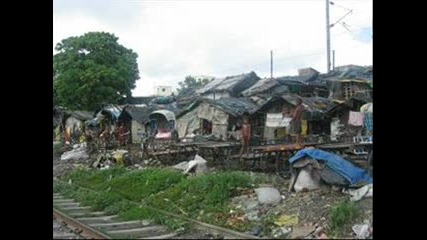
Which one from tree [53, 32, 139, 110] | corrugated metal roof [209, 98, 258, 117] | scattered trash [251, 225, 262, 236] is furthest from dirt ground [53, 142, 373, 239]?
corrugated metal roof [209, 98, 258, 117]

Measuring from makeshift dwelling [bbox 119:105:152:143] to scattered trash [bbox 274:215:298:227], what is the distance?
4083 mm

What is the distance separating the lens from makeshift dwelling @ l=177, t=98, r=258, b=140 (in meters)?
11.8

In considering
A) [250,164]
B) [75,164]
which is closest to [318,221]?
[250,164]

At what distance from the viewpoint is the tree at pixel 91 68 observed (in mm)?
5402

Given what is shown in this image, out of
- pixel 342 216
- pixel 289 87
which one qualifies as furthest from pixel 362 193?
pixel 289 87

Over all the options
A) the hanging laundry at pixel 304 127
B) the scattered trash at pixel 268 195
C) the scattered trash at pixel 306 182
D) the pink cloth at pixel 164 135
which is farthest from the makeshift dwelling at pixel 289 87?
the scattered trash at pixel 268 195

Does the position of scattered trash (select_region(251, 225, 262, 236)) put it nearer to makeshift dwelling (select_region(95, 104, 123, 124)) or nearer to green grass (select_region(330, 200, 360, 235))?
green grass (select_region(330, 200, 360, 235))

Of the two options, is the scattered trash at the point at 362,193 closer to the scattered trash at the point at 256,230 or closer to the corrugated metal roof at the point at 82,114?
the scattered trash at the point at 256,230

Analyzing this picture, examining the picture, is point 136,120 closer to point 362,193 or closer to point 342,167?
Answer: point 342,167

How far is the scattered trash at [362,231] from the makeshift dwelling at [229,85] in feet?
18.2

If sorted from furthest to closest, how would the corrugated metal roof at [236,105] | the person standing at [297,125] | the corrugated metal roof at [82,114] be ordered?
the corrugated metal roof at [236,105], the person standing at [297,125], the corrugated metal roof at [82,114]

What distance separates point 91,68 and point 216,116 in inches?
265
